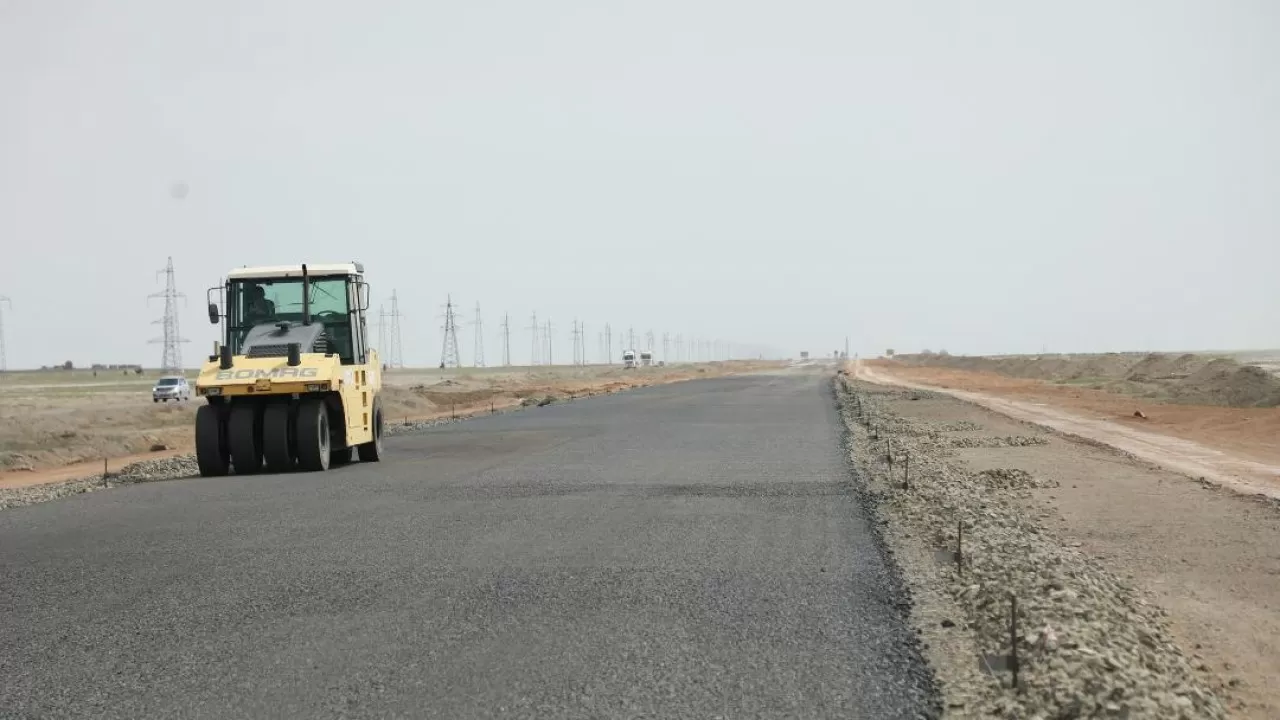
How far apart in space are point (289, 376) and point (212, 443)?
78.9 inches

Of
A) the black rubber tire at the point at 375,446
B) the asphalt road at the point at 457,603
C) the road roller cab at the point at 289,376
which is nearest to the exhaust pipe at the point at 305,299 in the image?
the road roller cab at the point at 289,376

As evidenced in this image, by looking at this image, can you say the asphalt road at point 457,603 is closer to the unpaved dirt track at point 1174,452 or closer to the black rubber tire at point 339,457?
the black rubber tire at point 339,457

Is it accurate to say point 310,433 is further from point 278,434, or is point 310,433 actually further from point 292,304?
point 292,304

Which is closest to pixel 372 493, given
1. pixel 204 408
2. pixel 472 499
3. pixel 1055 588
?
pixel 472 499

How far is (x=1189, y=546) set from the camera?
37.0 ft

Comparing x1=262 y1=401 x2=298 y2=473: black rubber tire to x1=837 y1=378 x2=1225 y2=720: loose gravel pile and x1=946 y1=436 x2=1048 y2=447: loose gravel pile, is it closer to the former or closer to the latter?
x1=837 y1=378 x2=1225 y2=720: loose gravel pile

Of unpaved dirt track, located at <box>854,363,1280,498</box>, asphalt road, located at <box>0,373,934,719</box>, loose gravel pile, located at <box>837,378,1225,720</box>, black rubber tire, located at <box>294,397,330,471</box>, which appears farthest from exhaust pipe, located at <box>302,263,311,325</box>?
unpaved dirt track, located at <box>854,363,1280,498</box>

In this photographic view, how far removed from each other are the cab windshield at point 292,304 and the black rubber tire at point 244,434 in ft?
6.88

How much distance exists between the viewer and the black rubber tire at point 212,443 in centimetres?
1827

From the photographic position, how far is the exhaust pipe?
19.4 metres

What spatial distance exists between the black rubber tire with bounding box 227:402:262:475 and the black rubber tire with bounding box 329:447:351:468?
178 cm

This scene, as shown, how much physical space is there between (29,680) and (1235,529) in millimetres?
12024

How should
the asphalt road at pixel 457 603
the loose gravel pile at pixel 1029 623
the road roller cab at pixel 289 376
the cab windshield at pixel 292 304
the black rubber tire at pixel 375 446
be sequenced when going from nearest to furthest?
the loose gravel pile at pixel 1029 623 < the asphalt road at pixel 457 603 < the road roller cab at pixel 289 376 < the cab windshield at pixel 292 304 < the black rubber tire at pixel 375 446

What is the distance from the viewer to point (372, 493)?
50.4ft
